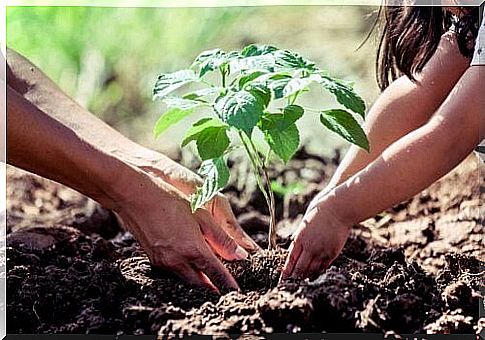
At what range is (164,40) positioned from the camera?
65.6 inches

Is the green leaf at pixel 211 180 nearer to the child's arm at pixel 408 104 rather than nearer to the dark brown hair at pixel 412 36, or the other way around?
the child's arm at pixel 408 104

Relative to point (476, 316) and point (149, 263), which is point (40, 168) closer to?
point (149, 263)

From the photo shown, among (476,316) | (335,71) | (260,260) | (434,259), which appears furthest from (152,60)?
(476,316)

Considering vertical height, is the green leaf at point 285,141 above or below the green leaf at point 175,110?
below

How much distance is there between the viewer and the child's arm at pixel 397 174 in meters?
1.42

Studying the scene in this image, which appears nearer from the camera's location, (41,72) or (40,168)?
(40,168)

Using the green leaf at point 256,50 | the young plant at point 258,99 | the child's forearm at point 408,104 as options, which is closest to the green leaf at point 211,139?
the young plant at point 258,99

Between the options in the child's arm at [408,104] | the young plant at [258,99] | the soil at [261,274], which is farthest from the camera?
the child's arm at [408,104]

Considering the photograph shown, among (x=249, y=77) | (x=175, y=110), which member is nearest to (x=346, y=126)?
(x=249, y=77)

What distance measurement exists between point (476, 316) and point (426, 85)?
39 centimetres

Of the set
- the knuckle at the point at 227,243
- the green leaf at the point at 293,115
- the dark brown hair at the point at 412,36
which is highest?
the dark brown hair at the point at 412,36

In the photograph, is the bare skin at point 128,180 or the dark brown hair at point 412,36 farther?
the dark brown hair at point 412,36

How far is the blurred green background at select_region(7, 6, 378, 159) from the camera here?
1578mm

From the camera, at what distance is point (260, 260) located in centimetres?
149
